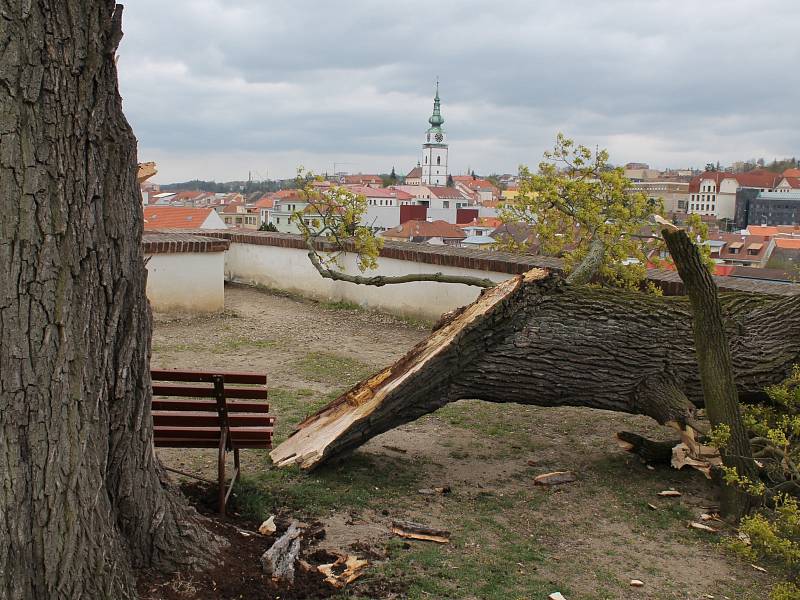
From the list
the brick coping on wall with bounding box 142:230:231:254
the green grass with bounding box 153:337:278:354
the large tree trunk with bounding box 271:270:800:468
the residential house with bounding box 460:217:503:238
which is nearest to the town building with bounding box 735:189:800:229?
the residential house with bounding box 460:217:503:238

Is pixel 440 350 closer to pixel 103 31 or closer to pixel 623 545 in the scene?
pixel 623 545

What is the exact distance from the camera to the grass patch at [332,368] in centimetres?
887

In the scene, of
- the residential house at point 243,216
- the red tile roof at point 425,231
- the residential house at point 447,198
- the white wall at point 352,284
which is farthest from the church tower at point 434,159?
the white wall at point 352,284

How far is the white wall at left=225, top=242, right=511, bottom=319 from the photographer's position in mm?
11758

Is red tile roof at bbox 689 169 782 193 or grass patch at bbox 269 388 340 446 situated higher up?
red tile roof at bbox 689 169 782 193

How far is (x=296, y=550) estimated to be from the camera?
158 inches

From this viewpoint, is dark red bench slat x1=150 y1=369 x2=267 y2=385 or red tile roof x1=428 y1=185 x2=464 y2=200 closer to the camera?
dark red bench slat x1=150 y1=369 x2=267 y2=385

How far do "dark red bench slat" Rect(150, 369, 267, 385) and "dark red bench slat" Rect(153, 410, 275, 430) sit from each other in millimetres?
230

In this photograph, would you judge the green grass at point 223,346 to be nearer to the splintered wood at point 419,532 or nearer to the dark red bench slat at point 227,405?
the dark red bench slat at point 227,405

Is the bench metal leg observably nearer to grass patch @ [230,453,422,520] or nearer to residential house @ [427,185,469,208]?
grass patch @ [230,453,422,520]

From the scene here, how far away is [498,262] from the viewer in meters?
11.0

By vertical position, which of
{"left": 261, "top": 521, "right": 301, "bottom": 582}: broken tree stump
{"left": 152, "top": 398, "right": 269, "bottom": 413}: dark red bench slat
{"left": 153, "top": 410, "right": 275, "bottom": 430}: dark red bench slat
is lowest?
{"left": 261, "top": 521, "right": 301, "bottom": 582}: broken tree stump

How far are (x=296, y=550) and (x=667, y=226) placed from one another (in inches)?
116

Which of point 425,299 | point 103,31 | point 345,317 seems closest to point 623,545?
point 103,31
